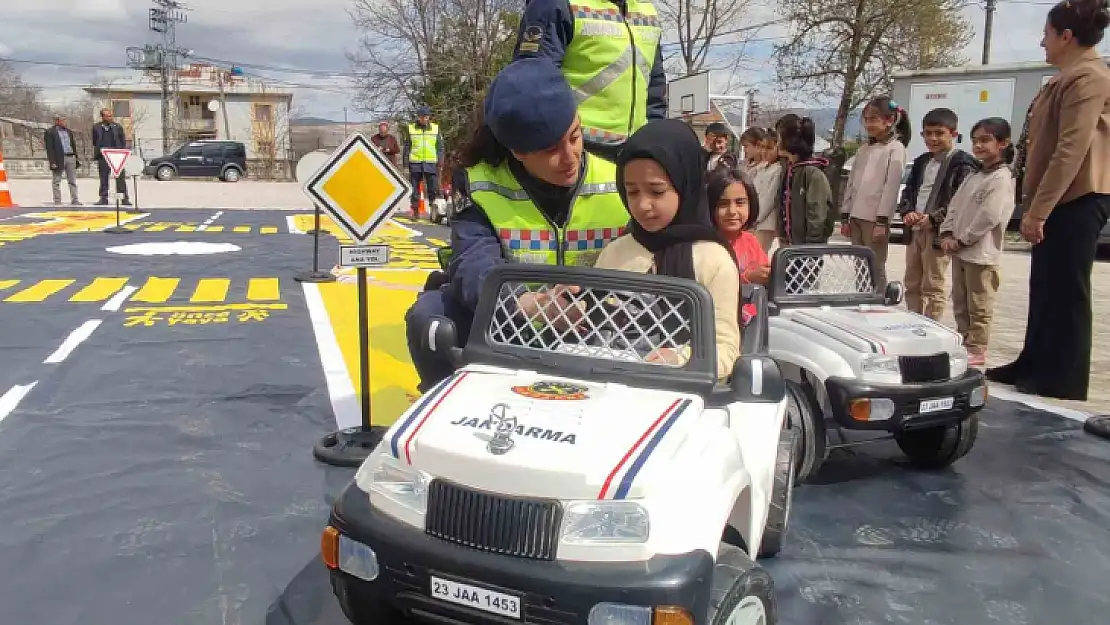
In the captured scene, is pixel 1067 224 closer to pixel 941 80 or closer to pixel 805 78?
pixel 941 80

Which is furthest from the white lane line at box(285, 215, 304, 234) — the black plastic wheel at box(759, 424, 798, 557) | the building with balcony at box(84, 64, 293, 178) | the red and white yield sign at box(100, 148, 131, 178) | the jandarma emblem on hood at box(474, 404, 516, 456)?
the building with balcony at box(84, 64, 293, 178)

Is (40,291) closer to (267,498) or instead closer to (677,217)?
(267,498)

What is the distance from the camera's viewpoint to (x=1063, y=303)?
4.79 m

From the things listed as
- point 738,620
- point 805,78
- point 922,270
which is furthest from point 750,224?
point 805,78

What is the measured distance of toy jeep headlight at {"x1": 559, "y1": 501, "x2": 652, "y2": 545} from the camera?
1.75 metres

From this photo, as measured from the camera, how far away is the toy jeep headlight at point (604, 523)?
1.75 m

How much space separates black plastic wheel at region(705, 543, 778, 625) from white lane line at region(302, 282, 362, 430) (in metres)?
2.65

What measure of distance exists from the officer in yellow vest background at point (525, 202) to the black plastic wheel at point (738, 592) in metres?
1.29

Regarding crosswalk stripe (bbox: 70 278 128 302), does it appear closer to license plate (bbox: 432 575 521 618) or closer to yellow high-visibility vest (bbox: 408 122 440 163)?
license plate (bbox: 432 575 521 618)

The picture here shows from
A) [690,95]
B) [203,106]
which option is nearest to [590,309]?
[690,95]

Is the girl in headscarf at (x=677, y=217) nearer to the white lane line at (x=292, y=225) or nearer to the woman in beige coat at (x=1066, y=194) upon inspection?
the woman in beige coat at (x=1066, y=194)

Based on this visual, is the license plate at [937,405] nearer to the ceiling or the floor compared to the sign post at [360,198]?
nearer to the floor

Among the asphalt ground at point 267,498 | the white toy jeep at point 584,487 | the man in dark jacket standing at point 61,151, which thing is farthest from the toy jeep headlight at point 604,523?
the man in dark jacket standing at point 61,151

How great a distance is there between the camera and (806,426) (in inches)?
136
